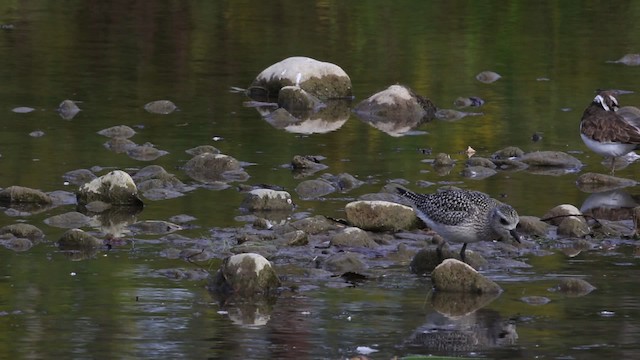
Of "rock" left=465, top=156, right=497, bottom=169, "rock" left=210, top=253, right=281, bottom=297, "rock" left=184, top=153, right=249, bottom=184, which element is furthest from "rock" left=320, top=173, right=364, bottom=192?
"rock" left=210, top=253, right=281, bottom=297

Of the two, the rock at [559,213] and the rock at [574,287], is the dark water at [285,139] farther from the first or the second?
the rock at [559,213]

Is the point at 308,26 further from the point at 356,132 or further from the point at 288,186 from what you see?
the point at 288,186

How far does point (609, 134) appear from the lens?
1900 centimetres

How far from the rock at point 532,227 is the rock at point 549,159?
372 centimetres

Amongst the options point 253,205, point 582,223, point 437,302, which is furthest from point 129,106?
point 437,302

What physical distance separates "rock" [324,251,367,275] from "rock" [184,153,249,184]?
14.4 feet

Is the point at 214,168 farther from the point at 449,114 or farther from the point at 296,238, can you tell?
the point at 449,114

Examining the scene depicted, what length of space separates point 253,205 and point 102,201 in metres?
1.60

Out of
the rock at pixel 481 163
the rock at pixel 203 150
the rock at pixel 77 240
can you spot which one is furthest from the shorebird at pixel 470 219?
the rock at pixel 203 150

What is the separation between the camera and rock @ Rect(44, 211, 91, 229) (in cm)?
1593

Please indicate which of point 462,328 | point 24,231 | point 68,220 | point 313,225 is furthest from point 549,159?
point 462,328

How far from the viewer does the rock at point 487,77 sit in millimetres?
26628

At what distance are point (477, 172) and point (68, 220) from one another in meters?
5.25

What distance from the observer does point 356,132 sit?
22.0 meters
